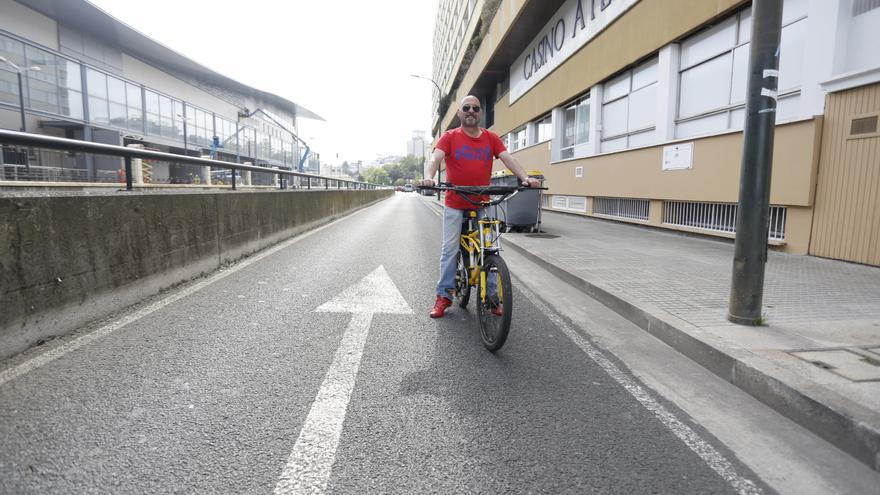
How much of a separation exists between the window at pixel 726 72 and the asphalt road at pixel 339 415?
298 inches

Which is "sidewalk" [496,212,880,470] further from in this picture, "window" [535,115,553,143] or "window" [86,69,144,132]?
"window" [86,69,144,132]

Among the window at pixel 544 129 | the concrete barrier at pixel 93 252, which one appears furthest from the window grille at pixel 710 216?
the window at pixel 544 129

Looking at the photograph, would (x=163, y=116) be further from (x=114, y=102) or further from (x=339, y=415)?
(x=339, y=415)

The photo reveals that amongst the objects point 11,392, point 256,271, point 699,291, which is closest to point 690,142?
point 699,291

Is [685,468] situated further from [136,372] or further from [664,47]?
[664,47]

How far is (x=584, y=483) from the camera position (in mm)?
2145

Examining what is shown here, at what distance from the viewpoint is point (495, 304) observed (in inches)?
154

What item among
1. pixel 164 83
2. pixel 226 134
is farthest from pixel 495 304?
pixel 164 83

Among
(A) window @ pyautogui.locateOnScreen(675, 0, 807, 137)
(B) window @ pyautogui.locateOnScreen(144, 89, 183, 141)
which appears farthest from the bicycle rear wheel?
(B) window @ pyautogui.locateOnScreen(144, 89, 183, 141)

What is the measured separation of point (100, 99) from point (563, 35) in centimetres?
1694

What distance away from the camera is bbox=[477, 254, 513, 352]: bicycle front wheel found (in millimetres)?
3680

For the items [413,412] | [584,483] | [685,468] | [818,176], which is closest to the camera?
[584,483]

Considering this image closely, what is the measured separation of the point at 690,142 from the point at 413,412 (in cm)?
1028

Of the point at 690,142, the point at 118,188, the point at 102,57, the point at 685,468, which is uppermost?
the point at 102,57
